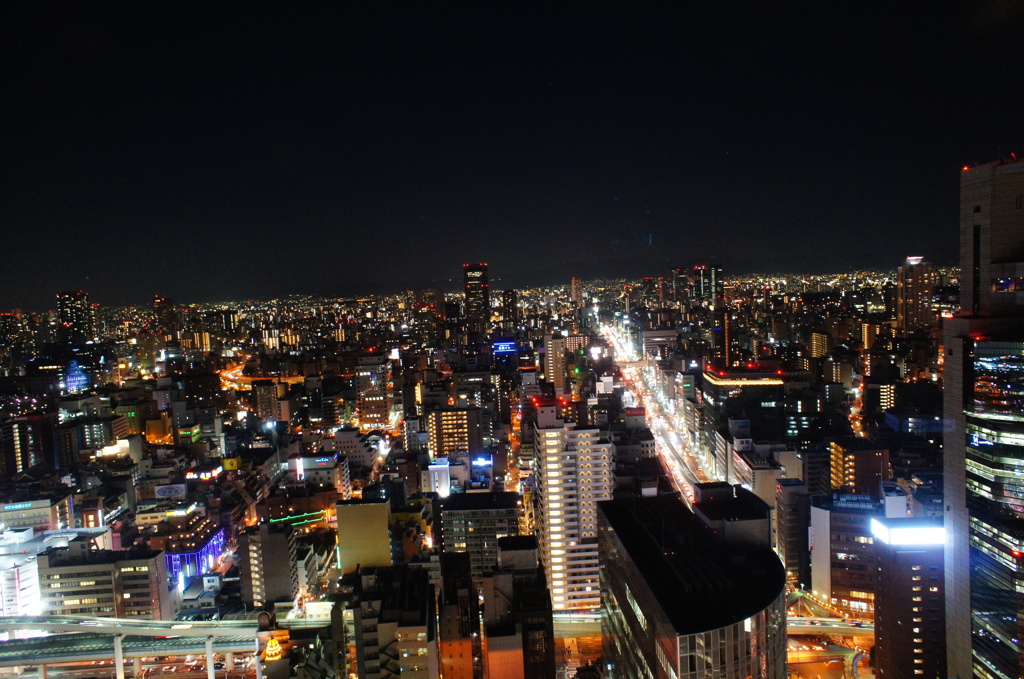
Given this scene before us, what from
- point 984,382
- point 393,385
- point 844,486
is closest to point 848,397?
point 844,486

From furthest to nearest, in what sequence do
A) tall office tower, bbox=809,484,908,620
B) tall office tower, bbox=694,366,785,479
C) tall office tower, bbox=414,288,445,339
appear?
tall office tower, bbox=414,288,445,339 → tall office tower, bbox=694,366,785,479 → tall office tower, bbox=809,484,908,620

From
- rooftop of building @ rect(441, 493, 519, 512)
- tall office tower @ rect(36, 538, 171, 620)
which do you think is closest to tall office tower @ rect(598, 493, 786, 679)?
rooftop of building @ rect(441, 493, 519, 512)

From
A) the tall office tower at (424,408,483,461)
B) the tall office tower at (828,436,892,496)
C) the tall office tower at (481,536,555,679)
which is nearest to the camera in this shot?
the tall office tower at (481,536,555,679)

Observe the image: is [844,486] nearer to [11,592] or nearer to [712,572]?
[712,572]

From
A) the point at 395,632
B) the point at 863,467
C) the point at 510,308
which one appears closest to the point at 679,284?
the point at 510,308

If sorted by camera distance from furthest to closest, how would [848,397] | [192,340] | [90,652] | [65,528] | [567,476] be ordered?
[192,340], [848,397], [65,528], [567,476], [90,652]

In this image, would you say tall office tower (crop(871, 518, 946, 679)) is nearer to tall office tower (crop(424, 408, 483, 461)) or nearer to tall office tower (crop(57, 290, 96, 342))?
tall office tower (crop(424, 408, 483, 461))

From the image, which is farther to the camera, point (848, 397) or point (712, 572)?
point (848, 397)
